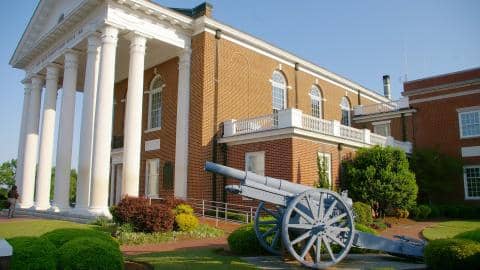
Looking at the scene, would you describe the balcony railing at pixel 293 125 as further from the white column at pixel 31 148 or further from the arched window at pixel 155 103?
the white column at pixel 31 148

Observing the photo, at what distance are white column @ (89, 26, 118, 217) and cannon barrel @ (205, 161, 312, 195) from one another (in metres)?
10.6

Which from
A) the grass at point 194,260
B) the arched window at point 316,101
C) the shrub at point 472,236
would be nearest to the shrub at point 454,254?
the shrub at point 472,236

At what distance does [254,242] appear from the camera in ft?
37.2

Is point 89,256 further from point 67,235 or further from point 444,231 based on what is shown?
point 444,231

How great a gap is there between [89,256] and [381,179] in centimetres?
1772

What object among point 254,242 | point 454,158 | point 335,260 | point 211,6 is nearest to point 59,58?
point 211,6

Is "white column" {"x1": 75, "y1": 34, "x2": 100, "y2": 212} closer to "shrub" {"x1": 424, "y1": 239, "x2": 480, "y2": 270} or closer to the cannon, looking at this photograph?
the cannon

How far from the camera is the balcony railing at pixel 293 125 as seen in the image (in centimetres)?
1970

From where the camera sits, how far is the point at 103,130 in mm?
18891

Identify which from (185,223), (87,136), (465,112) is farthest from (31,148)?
(465,112)

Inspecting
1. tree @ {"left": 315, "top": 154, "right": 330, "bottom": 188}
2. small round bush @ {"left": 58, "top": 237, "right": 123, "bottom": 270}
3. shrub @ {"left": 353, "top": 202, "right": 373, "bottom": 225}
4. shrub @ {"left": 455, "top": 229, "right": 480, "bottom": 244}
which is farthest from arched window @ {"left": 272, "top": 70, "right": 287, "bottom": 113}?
small round bush @ {"left": 58, "top": 237, "right": 123, "bottom": 270}

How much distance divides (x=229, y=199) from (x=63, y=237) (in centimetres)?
1369

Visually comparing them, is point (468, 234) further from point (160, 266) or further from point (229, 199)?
point (229, 199)

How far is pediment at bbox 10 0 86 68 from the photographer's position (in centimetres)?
2573
